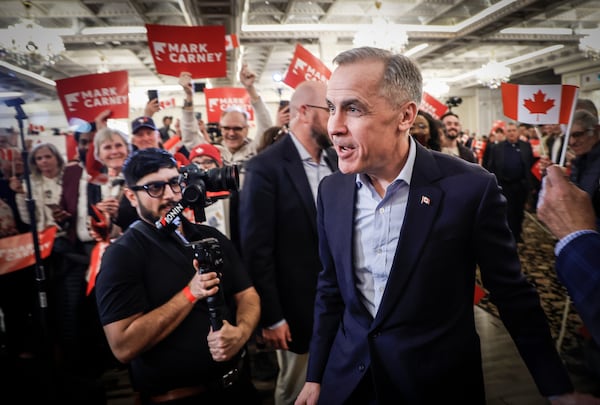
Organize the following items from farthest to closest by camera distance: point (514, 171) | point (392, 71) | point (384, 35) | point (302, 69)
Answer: point (384, 35) < point (302, 69) < point (514, 171) < point (392, 71)

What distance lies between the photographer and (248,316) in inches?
68.4

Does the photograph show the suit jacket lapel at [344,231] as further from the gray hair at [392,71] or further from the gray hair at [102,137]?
the gray hair at [102,137]

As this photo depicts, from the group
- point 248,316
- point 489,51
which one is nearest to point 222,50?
point 248,316

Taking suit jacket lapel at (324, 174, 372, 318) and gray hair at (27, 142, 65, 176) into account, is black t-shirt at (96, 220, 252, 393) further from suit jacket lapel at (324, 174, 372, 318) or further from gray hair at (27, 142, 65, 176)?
gray hair at (27, 142, 65, 176)

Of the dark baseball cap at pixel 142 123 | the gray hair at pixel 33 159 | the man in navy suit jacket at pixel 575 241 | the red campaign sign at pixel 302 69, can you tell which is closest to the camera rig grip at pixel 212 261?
the man in navy suit jacket at pixel 575 241

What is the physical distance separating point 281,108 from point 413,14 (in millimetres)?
5464

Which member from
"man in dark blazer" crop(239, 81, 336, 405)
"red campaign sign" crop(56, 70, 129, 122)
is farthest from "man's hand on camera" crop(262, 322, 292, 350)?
"red campaign sign" crop(56, 70, 129, 122)

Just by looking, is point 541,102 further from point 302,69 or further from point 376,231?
point 302,69

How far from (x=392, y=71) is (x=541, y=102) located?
2.00 ft

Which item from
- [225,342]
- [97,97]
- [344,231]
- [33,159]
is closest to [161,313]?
[225,342]

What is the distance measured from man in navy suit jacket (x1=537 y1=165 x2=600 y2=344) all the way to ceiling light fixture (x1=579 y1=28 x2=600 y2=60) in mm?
625

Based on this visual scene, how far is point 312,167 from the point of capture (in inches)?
88.1

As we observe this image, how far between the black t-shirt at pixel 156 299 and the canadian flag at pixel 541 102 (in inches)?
49.1

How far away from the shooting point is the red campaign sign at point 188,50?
3166 mm
